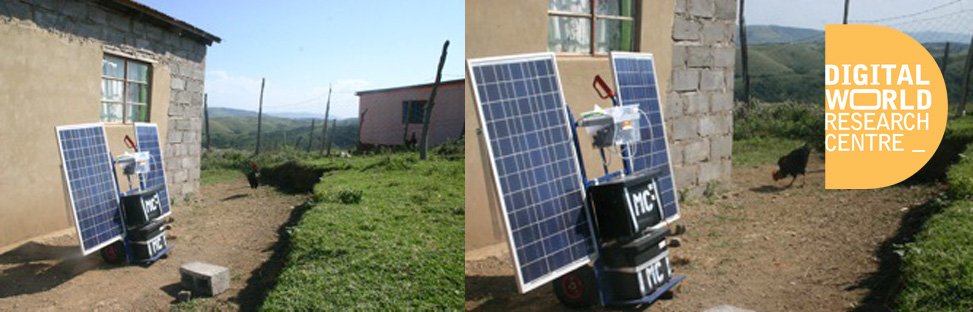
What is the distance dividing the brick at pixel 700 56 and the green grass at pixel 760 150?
1.99 metres

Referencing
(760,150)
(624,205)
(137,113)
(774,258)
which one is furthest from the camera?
(760,150)

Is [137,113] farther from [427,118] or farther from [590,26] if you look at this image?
[427,118]

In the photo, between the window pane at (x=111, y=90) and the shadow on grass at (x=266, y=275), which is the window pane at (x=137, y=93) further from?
the shadow on grass at (x=266, y=275)

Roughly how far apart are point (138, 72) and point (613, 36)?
3.52m

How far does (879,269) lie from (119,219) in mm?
4247

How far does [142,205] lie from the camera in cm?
396

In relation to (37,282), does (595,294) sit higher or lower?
lower

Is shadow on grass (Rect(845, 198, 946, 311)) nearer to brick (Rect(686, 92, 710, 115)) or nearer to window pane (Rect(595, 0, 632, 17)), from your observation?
brick (Rect(686, 92, 710, 115))

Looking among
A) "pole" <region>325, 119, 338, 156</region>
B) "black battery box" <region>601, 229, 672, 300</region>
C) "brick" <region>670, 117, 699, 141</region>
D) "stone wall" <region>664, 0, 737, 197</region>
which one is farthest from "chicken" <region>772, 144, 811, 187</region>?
"pole" <region>325, 119, 338, 156</region>

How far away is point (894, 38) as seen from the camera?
6148 millimetres

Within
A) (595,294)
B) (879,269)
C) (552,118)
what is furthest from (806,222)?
(552,118)

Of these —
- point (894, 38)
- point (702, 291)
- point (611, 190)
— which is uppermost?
point (894, 38)

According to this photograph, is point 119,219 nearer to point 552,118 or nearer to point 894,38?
point 552,118

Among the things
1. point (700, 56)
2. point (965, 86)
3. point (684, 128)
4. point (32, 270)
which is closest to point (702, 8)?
point (700, 56)
